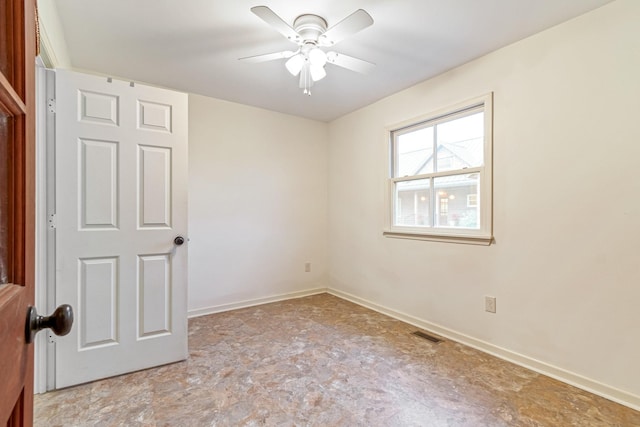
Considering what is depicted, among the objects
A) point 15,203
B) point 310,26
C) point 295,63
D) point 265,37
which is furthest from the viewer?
point 265,37

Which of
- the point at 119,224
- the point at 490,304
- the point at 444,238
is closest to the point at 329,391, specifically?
the point at 490,304

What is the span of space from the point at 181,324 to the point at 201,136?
1978 millimetres

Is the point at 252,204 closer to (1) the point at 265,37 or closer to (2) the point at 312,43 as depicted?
(1) the point at 265,37

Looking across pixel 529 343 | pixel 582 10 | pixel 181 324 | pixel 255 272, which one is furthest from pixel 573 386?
pixel 255 272

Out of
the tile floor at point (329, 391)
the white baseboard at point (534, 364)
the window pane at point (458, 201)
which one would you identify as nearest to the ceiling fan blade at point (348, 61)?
the window pane at point (458, 201)

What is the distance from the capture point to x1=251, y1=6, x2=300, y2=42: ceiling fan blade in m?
1.63

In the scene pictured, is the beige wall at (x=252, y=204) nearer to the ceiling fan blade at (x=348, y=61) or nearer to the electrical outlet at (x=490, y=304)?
the ceiling fan blade at (x=348, y=61)

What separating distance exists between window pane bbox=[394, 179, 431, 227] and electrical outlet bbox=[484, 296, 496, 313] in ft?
2.66

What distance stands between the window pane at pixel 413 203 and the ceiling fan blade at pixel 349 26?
64.0 inches

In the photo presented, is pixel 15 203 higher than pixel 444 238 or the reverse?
higher

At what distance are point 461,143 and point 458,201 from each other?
515mm

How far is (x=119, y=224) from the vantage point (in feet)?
6.81

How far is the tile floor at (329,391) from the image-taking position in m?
1.66

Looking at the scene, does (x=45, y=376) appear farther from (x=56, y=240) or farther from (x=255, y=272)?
(x=255, y=272)
